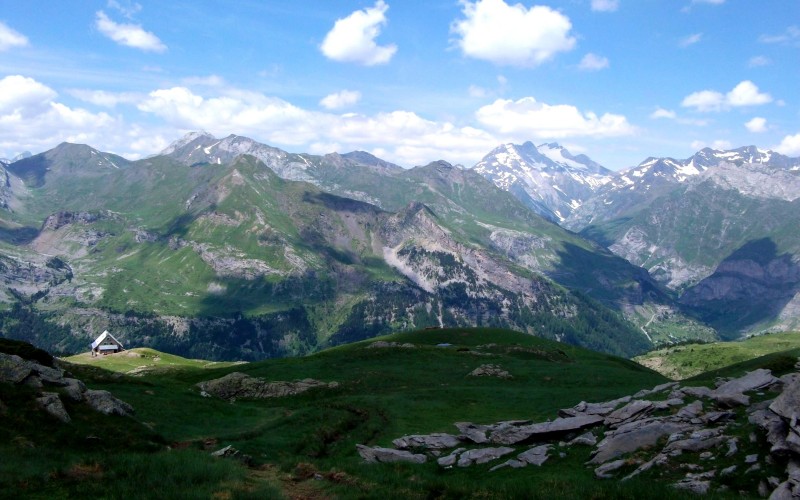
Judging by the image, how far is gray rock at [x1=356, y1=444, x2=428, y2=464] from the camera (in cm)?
3938

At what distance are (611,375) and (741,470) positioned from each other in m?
70.6

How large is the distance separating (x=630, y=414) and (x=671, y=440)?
32.3 ft

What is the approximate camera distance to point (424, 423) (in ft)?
189

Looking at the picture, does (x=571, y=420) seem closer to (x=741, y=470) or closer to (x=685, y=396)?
(x=685, y=396)

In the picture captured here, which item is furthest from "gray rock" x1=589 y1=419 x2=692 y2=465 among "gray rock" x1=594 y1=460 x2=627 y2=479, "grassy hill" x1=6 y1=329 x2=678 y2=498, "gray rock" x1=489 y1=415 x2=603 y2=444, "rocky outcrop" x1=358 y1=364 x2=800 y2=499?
"gray rock" x1=489 y1=415 x2=603 y2=444

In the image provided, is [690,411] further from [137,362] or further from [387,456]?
[137,362]

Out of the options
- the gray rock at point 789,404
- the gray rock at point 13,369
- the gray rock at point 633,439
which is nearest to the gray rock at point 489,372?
the gray rock at point 633,439

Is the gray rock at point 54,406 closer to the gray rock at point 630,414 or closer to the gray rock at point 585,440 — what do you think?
the gray rock at point 585,440

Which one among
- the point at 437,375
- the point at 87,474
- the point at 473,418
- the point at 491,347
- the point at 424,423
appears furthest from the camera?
the point at 491,347

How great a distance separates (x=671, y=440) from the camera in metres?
31.0

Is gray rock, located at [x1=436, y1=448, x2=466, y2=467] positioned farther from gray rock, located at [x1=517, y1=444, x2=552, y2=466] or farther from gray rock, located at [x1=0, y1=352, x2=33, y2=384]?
gray rock, located at [x1=0, y1=352, x2=33, y2=384]

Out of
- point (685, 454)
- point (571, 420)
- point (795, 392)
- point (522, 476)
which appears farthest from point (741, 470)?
point (571, 420)

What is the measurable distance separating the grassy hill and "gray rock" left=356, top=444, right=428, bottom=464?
1997mm

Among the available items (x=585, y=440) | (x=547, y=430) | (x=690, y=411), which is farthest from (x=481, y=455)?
(x=690, y=411)
